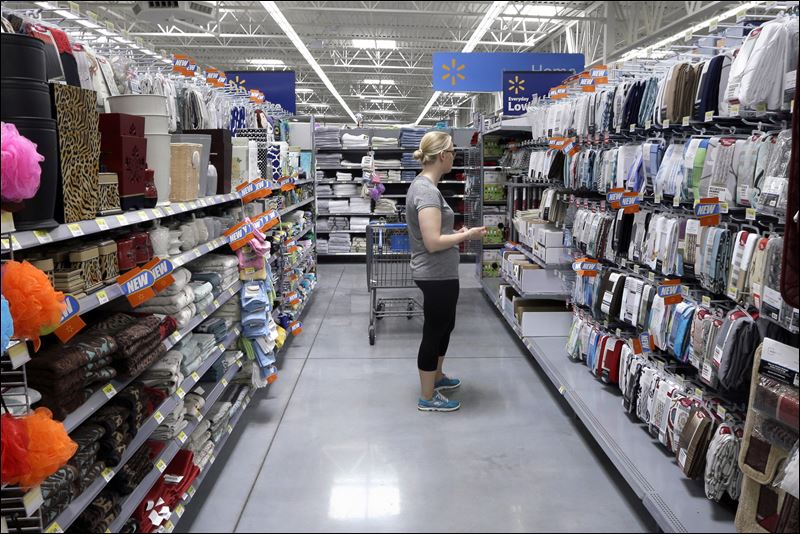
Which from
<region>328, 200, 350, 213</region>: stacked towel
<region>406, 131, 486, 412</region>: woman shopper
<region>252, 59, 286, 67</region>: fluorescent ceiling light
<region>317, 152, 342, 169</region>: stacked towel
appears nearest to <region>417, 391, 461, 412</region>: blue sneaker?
<region>406, 131, 486, 412</region>: woman shopper

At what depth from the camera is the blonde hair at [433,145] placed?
3.83m

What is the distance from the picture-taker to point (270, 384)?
4785 mm

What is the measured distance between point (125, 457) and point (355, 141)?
8.92 metres

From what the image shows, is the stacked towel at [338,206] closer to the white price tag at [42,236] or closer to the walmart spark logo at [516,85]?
the walmart spark logo at [516,85]

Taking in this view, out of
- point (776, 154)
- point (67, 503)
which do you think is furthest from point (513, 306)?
point (67, 503)

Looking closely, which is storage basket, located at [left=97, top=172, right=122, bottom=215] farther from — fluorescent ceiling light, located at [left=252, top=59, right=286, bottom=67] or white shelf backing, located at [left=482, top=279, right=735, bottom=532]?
fluorescent ceiling light, located at [left=252, top=59, right=286, bottom=67]

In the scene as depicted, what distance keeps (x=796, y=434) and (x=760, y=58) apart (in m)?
1.31

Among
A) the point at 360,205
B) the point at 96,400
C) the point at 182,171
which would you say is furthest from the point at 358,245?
the point at 96,400

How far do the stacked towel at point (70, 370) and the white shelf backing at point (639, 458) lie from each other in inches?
86.1

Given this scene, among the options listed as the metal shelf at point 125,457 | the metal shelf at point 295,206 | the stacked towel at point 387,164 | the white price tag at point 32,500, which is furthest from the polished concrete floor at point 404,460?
the stacked towel at point 387,164

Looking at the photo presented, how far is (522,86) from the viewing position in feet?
24.6

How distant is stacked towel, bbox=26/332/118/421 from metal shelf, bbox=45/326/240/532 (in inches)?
11.5

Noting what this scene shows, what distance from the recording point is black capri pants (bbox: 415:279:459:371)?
12.7ft

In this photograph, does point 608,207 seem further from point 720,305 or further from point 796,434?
point 796,434
